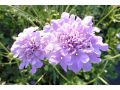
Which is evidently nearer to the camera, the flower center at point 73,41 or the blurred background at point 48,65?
the flower center at point 73,41

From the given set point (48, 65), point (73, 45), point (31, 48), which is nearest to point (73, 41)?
point (73, 45)

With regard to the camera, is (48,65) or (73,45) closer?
(73,45)

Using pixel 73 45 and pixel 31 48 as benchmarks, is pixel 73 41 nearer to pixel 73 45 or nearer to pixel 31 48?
pixel 73 45

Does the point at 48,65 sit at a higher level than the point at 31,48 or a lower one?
lower

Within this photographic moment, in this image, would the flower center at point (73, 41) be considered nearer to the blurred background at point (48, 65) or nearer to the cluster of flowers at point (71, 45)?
the cluster of flowers at point (71, 45)

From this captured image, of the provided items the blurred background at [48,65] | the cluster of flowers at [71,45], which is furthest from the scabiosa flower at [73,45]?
the blurred background at [48,65]

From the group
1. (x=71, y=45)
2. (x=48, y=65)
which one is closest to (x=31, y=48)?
(x=71, y=45)

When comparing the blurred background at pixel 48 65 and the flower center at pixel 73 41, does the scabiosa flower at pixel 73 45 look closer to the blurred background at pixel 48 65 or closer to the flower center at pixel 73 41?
the flower center at pixel 73 41
